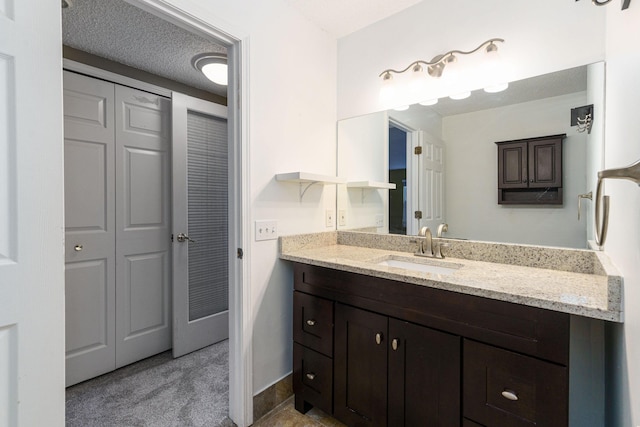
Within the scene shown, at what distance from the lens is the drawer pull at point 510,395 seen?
1.02 m

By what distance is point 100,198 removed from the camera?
81.1 inches

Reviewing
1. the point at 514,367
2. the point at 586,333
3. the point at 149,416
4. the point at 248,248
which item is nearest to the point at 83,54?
the point at 248,248

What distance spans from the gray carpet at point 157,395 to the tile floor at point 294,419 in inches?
7.8

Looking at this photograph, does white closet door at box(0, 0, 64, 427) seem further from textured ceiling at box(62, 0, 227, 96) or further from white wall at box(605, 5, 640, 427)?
white wall at box(605, 5, 640, 427)

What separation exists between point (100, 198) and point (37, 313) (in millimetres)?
1332

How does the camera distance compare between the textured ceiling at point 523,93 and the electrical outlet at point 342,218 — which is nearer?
the textured ceiling at point 523,93

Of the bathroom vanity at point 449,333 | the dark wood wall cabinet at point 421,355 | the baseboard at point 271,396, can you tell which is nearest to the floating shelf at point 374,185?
the bathroom vanity at point 449,333

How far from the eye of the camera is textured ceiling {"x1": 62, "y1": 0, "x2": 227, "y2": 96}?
1634 mm

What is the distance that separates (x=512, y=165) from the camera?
5.09 ft

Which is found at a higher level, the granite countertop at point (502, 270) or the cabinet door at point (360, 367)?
the granite countertop at point (502, 270)

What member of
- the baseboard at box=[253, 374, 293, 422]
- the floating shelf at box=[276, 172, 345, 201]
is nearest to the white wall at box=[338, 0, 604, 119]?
the floating shelf at box=[276, 172, 345, 201]

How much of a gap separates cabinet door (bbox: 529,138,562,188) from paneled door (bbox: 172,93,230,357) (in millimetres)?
1929

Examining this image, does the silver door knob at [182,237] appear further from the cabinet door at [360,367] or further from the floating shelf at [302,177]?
the cabinet door at [360,367]

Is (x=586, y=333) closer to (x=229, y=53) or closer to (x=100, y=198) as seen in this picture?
(x=229, y=53)
